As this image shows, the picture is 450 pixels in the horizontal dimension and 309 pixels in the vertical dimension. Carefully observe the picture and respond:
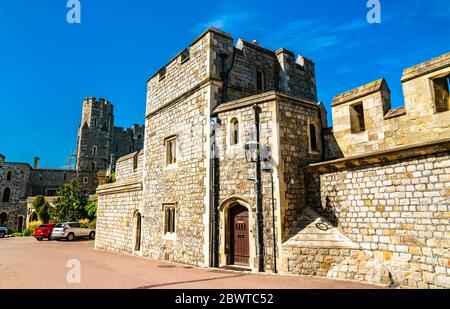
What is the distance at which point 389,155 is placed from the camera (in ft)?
25.2

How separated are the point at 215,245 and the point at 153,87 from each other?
9228mm

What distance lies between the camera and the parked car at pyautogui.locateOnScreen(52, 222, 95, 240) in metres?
22.7

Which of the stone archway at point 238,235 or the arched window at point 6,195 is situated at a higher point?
the arched window at point 6,195

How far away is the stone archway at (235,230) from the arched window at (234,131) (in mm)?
2015

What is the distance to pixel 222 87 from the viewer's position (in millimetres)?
11539

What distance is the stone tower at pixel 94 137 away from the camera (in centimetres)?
4617

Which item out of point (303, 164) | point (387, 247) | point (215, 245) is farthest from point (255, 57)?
point (387, 247)

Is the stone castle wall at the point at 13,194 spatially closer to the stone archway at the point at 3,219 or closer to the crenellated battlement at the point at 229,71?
the stone archway at the point at 3,219

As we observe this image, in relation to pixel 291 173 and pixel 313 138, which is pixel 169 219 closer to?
pixel 291 173

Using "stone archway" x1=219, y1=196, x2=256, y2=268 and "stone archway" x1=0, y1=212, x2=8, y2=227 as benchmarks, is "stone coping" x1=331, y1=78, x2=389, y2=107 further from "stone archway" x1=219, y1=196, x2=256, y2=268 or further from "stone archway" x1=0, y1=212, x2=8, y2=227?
"stone archway" x1=0, y1=212, x2=8, y2=227

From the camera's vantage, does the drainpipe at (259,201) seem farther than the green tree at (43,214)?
No

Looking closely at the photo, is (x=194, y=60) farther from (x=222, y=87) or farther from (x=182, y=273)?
(x=182, y=273)

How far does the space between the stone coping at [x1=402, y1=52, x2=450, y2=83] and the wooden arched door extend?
6.38 metres

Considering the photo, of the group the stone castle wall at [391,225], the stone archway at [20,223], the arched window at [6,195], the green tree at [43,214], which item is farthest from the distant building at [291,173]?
the arched window at [6,195]
